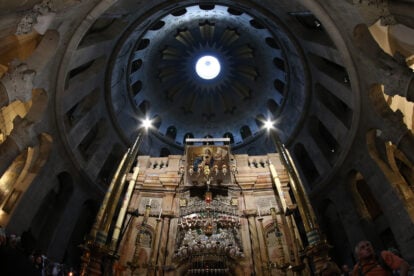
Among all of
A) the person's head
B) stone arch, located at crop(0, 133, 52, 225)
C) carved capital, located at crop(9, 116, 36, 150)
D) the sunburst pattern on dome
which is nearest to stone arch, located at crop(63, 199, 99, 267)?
stone arch, located at crop(0, 133, 52, 225)

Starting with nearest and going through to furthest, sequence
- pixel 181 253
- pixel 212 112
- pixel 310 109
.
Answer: pixel 181 253 → pixel 310 109 → pixel 212 112

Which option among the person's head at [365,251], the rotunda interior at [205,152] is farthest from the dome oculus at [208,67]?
the person's head at [365,251]

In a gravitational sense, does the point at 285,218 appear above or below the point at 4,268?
above

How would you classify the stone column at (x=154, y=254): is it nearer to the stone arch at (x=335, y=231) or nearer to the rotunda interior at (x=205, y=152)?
the rotunda interior at (x=205, y=152)

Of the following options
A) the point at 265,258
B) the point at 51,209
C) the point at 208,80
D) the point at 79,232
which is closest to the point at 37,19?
the point at 51,209

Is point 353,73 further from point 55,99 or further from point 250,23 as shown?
point 55,99

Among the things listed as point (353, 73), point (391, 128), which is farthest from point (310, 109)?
point (391, 128)

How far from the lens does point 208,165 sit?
46.8ft

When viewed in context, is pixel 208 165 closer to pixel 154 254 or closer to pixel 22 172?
pixel 154 254

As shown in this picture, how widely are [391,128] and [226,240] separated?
358 inches

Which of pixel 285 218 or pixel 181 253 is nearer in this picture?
pixel 181 253

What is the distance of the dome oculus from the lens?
29.3m

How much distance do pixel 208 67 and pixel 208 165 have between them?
1819cm

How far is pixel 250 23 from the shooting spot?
75.3 ft
